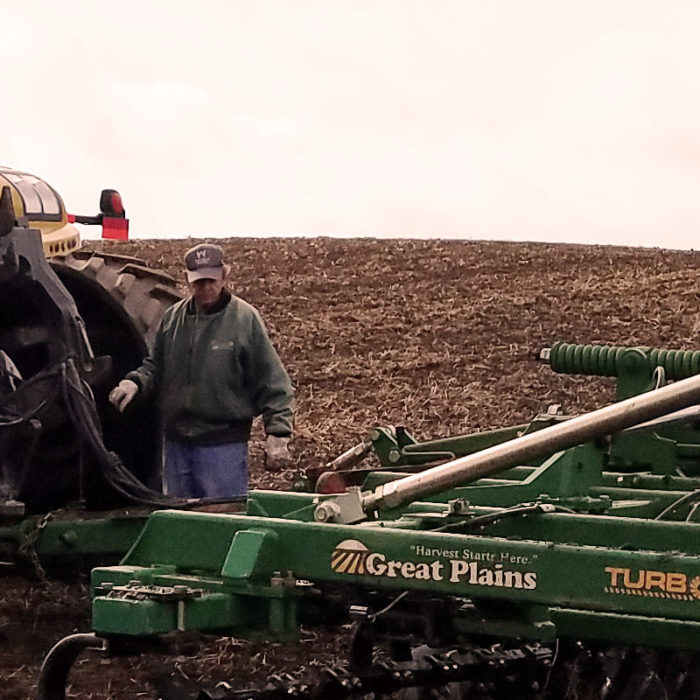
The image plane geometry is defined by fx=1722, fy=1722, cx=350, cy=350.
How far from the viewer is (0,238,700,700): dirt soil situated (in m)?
9.72

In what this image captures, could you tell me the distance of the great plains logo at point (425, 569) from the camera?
409 cm

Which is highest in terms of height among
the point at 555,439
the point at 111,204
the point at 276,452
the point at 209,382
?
the point at 111,204

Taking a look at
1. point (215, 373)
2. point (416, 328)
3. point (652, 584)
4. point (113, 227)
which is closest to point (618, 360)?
point (215, 373)

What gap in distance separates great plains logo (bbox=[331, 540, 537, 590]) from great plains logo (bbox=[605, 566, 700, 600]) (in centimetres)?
20

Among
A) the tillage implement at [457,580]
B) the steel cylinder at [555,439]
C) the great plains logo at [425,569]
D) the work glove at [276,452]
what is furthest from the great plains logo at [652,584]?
the work glove at [276,452]

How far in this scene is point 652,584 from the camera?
3926 mm

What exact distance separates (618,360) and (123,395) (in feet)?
6.34

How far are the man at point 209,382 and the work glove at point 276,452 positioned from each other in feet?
0.26

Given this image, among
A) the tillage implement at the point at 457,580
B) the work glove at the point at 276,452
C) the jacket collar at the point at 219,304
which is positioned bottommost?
the tillage implement at the point at 457,580

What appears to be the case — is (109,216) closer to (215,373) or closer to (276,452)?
(215,373)

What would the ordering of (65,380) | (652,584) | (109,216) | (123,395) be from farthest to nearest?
(109,216)
(123,395)
(65,380)
(652,584)

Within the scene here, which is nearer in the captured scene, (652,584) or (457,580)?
(652,584)

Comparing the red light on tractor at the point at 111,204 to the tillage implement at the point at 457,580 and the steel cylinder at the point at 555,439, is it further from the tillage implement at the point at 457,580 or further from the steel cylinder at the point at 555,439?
the steel cylinder at the point at 555,439

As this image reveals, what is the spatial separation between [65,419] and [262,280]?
9.34 metres
